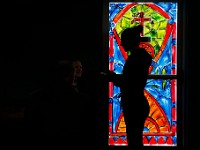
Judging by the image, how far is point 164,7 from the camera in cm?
520

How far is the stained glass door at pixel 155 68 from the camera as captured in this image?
5.15m

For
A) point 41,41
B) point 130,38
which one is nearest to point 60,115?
point 130,38

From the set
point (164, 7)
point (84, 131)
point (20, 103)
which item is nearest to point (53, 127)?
point (84, 131)

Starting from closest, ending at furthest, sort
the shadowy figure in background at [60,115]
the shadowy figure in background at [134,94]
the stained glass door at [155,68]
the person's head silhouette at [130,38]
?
1. the shadowy figure in background at [60,115]
2. the shadowy figure in background at [134,94]
3. the person's head silhouette at [130,38]
4. the stained glass door at [155,68]

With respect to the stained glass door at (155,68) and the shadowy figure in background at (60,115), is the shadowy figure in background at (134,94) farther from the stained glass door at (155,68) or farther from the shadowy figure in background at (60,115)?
the stained glass door at (155,68)

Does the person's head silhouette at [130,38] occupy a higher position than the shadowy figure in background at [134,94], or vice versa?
the person's head silhouette at [130,38]

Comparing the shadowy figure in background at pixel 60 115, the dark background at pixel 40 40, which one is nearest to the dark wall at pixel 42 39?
the dark background at pixel 40 40

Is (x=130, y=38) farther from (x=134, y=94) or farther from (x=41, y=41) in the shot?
(x=41, y=41)

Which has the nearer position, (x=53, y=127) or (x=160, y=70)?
(x=53, y=127)

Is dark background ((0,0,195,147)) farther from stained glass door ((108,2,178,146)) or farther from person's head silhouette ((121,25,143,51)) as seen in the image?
person's head silhouette ((121,25,143,51))

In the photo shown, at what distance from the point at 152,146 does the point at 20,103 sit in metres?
1.79

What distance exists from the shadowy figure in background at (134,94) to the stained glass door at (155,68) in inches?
48.4
